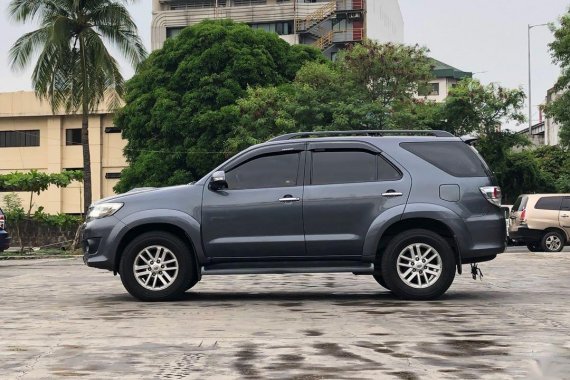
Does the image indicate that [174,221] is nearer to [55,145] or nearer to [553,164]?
[553,164]

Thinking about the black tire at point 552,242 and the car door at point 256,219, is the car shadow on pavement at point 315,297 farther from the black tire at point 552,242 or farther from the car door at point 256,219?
the black tire at point 552,242

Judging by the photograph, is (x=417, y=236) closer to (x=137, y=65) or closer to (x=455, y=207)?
(x=455, y=207)

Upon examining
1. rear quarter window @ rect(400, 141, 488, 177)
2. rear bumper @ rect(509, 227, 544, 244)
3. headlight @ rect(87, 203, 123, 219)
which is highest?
rear quarter window @ rect(400, 141, 488, 177)

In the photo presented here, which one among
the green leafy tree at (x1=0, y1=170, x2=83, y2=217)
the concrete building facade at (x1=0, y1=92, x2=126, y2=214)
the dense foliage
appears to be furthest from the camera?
the concrete building facade at (x1=0, y1=92, x2=126, y2=214)

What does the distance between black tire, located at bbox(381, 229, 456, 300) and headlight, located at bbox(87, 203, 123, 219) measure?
3108 millimetres

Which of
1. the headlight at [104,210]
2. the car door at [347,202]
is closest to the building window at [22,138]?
the headlight at [104,210]

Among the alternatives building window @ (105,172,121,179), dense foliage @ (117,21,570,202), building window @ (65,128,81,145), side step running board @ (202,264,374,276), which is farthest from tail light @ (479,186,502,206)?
building window @ (65,128,81,145)

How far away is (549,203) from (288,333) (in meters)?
18.9

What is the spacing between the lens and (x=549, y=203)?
25391mm

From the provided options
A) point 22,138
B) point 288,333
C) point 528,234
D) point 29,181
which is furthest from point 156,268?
point 22,138

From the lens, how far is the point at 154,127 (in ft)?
154

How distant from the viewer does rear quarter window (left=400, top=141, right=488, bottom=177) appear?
10875mm

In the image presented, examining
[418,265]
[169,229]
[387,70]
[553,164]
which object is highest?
[387,70]

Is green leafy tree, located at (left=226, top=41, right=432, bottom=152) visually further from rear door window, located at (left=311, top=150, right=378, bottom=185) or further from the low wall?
rear door window, located at (left=311, top=150, right=378, bottom=185)
